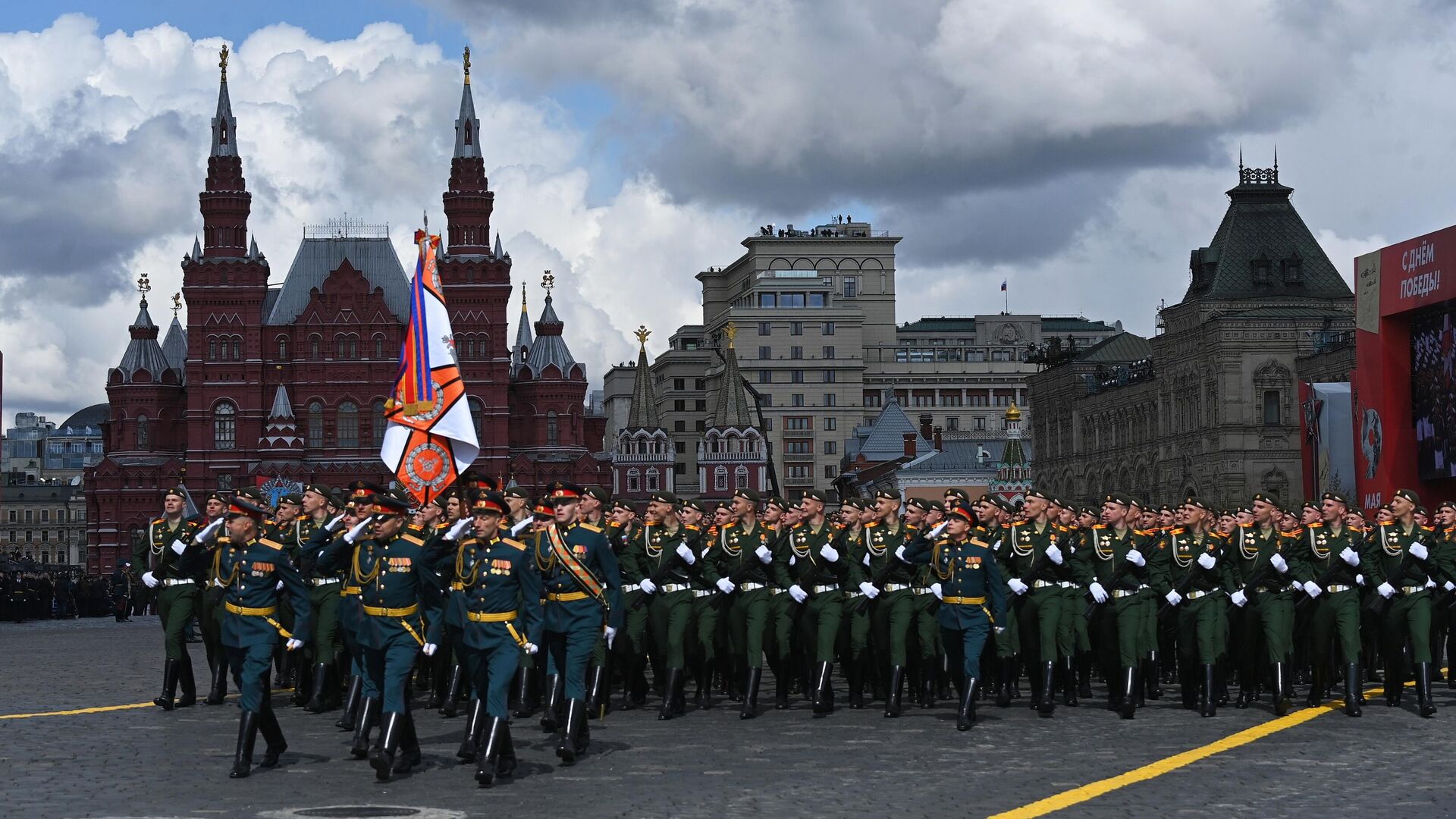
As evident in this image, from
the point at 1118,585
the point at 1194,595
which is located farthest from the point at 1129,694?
the point at 1194,595

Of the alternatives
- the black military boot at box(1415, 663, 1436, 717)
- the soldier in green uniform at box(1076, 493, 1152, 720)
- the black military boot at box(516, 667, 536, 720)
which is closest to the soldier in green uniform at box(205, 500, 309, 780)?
the black military boot at box(516, 667, 536, 720)

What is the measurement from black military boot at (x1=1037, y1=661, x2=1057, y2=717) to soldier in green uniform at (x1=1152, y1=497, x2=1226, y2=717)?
1.16 meters

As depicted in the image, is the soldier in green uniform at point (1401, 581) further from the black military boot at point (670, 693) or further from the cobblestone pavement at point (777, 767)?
the black military boot at point (670, 693)

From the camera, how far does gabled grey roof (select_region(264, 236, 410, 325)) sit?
358 feet

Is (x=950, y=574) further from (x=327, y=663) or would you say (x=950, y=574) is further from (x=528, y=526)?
(x=327, y=663)

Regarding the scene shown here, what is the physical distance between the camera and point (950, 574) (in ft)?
57.4

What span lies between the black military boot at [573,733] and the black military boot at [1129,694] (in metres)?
5.11

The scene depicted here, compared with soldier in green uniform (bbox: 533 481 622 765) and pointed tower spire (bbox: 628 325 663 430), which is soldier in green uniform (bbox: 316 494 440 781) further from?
pointed tower spire (bbox: 628 325 663 430)

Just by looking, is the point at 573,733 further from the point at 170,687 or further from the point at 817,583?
the point at 170,687

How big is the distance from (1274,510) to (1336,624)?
1.20 m

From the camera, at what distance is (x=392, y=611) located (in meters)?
13.7

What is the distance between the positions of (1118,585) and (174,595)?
27.1 ft

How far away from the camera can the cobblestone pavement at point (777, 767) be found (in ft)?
40.5

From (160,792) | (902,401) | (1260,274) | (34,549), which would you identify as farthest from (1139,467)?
(34,549)
